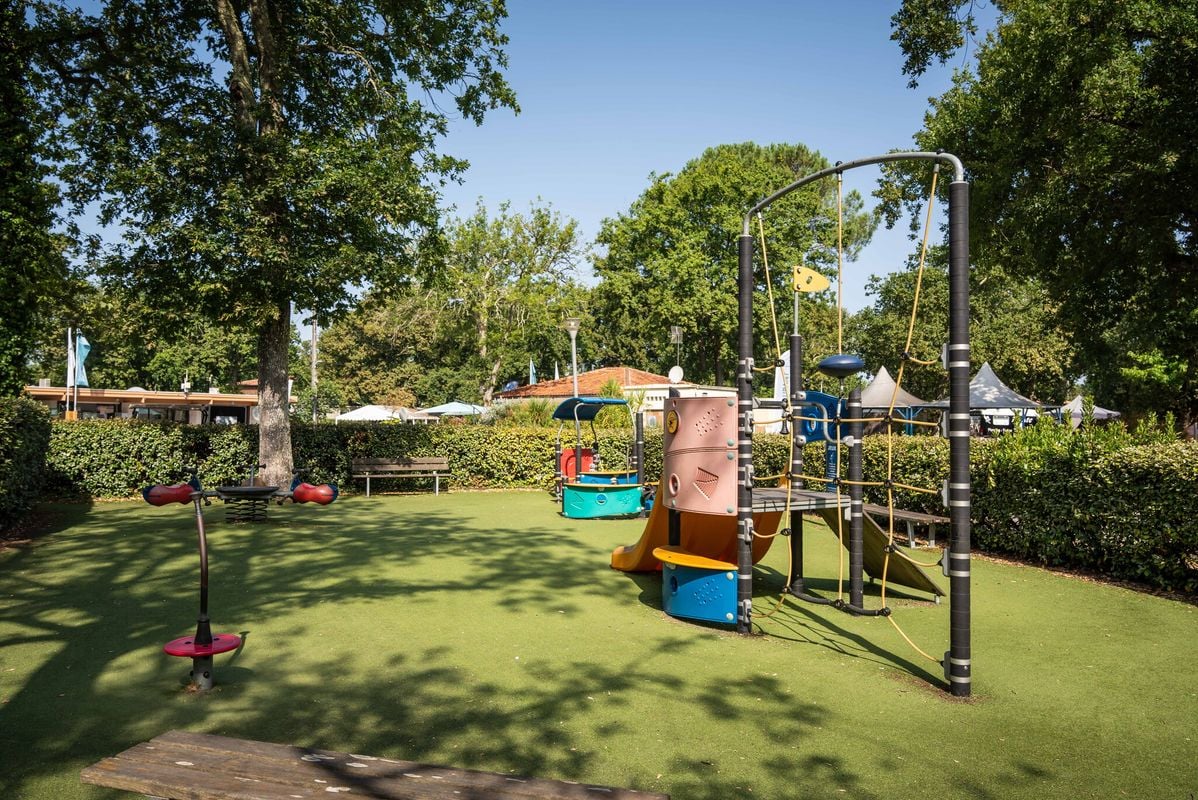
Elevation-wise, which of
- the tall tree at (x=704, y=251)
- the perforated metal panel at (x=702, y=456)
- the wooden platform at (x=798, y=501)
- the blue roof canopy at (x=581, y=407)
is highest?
the tall tree at (x=704, y=251)

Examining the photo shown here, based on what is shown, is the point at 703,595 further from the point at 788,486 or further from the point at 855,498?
the point at 855,498

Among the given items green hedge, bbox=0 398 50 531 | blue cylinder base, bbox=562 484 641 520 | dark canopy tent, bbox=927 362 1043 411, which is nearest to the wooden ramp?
blue cylinder base, bbox=562 484 641 520

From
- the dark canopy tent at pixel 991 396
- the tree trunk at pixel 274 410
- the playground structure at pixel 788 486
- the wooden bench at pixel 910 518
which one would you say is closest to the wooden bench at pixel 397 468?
the tree trunk at pixel 274 410

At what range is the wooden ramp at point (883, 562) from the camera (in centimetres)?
820

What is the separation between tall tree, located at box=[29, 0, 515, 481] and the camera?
591 inches

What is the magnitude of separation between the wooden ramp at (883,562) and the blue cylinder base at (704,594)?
1445 millimetres

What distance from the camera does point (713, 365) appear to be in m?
45.5

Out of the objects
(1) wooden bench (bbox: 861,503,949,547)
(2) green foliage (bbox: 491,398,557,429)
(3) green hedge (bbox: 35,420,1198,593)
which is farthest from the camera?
(2) green foliage (bbox: 491,398,557,429)

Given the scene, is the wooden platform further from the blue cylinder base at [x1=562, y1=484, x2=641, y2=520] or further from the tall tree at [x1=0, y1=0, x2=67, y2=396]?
the tall tree at [x1=0, y1=0, x2=67, y2=396]

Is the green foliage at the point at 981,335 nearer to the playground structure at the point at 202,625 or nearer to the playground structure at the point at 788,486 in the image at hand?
the playground structure at the point at 788,486

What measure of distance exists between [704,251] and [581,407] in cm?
2570

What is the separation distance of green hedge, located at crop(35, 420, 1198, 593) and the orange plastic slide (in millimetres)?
3291

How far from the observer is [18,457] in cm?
1164

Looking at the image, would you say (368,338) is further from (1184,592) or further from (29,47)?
(1184,592)
